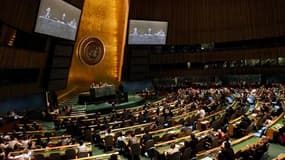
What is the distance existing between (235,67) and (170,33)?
7516 millimetres

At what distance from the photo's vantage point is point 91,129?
14.0 metres

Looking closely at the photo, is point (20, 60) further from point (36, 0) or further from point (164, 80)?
point (164, 80)

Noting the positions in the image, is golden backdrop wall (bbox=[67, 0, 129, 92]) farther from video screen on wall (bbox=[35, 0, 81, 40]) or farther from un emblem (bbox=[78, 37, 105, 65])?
video screen on wall (bbox=[35, 0, 81, 40])

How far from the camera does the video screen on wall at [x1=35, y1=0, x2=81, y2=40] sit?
17781mm

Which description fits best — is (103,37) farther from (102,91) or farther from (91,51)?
(102,91)

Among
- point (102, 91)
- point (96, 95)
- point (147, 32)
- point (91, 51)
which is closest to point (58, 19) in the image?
point (96, 95)

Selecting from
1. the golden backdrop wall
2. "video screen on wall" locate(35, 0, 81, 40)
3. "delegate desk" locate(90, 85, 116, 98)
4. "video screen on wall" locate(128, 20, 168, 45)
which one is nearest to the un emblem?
the golden backdrop wall

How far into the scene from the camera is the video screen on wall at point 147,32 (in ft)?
93.7

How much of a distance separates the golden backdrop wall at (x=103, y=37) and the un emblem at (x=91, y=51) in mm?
269

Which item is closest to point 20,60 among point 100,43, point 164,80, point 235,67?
point 100,43

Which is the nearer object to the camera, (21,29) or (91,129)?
(91,129)

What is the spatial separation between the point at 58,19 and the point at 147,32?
11.3 m

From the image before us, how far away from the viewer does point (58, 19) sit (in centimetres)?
1950

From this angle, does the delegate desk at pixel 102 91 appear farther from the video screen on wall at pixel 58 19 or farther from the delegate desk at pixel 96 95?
the video screen on wall at pixel 58 19
